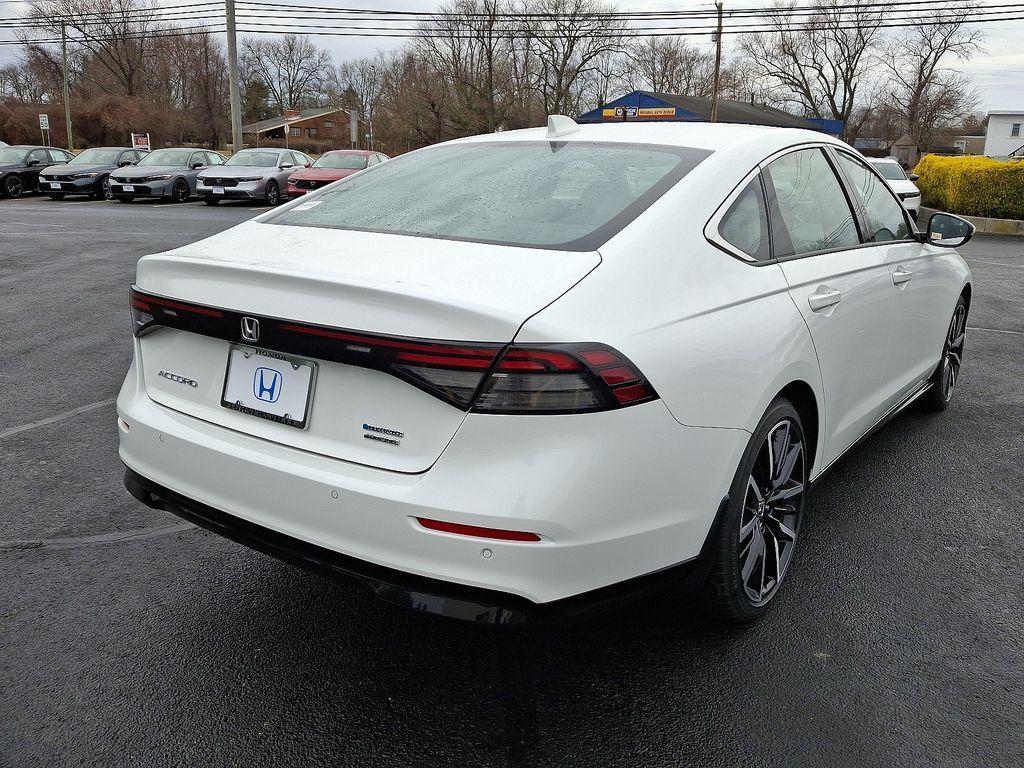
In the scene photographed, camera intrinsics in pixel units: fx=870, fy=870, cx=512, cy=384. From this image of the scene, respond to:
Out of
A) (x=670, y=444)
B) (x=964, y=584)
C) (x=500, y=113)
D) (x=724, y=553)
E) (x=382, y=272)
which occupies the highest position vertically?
(x=500, y=113)

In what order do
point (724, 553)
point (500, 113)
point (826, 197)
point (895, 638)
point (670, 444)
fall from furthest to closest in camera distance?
point (500, 113) → point (826, 197) → point (895, 638) → point (724, 553) → point (670, 444)

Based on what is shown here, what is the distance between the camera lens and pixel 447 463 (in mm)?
2113

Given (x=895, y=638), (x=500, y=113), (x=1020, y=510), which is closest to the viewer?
(x=895, y=638)

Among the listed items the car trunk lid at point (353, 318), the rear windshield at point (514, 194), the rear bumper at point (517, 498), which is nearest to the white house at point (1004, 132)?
the rear windshield at point (514, 194)

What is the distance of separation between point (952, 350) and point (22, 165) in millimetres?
27591

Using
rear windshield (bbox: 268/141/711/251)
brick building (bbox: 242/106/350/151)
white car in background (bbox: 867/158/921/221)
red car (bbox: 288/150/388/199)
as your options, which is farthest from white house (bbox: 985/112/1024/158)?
rear windshield (bbox: 268/141/711/251)

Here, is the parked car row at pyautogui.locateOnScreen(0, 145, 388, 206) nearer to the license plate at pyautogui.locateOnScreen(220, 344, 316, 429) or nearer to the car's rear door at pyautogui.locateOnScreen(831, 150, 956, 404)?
the car's rear door at pyautogui.locateOnScreen(831, 150, 956, 404)

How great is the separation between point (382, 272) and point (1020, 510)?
10.7ft

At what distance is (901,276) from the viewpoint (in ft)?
12.8

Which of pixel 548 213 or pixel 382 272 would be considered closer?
pixel 382 272

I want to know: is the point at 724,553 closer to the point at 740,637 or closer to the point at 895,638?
the point at 740,637

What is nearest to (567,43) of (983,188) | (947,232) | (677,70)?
(677,70)

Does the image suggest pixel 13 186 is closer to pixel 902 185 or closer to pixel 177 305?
pixel 902 185

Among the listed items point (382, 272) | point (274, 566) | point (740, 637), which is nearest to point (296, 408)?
point (382, 272)
